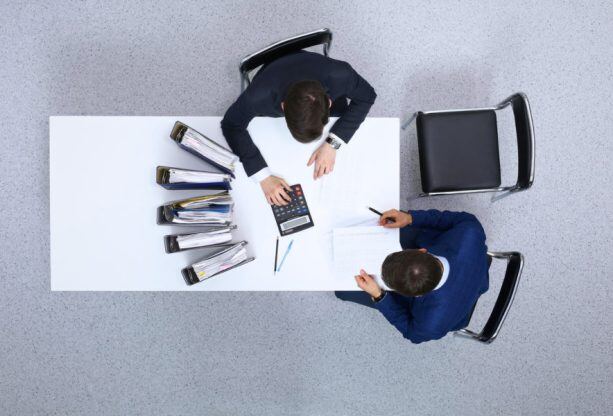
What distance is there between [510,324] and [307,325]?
1.06 meters

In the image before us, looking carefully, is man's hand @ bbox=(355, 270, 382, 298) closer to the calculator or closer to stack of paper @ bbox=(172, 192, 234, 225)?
the calculator

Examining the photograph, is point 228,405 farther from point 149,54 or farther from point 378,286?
point 149,54

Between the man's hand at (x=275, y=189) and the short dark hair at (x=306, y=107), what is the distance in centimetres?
22

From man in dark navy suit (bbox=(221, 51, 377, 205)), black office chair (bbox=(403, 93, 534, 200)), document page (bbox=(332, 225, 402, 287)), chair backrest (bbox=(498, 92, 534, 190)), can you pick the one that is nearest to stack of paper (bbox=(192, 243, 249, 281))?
man in dark navy suit (bbox=(221, 51, 377, 205))

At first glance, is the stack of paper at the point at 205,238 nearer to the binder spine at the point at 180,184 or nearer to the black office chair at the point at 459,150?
the binder spine at the point at 180,184

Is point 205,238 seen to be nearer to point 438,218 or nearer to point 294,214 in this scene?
point 294,214

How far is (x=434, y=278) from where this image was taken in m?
1.28

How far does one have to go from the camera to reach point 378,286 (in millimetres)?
1445

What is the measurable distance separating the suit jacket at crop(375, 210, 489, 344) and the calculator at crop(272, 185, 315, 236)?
402 millimetres

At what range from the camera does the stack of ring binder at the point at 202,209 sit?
4.42ft

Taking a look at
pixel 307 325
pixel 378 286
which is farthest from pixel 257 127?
pixel 307 325

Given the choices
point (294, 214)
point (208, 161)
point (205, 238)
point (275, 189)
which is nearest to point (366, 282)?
point (294, 214)

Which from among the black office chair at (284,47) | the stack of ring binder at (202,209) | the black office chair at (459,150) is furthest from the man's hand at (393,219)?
the black office chair at (284,47)

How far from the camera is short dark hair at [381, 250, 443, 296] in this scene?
50.1 inches
